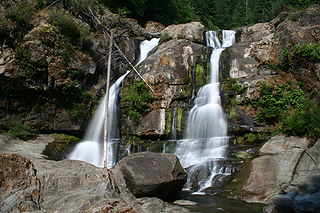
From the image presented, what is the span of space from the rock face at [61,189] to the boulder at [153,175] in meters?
0.85

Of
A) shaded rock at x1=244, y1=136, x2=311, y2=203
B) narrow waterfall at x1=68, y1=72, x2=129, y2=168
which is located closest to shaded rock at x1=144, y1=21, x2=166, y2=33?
narrow waterfall at x1=68, y1=72, x2=129, y2=168

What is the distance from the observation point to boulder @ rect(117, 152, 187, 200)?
9.82m

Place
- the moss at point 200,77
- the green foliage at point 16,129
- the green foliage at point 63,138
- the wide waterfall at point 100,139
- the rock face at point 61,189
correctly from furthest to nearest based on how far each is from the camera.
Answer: the moss at point 200,77 → the green foliage at point 63,138 → the wide waterfall at point 100,139 → the green foliage at point 16,129 → the rock face at point 61,189

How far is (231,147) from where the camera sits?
1456 centimetres

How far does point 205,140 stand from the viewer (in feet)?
50.4

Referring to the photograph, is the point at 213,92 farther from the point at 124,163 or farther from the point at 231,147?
the point at 124,163

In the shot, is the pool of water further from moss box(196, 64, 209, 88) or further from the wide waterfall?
moss box(196, 64, 209, 88)

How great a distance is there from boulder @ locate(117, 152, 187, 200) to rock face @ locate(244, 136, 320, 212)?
2.64m

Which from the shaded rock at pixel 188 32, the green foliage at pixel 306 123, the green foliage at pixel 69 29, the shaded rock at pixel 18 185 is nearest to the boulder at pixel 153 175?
the shaded rock at pixel 18 185

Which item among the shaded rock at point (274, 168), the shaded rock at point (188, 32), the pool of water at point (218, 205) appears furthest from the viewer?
the shaded rock at point (188, 32)

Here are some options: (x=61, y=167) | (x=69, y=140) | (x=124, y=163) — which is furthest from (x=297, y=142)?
(x=69, y=140)

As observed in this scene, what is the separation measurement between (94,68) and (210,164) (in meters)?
11.0

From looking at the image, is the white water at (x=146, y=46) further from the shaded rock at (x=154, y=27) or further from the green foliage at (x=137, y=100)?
the green foliage at (x=137, y=100)

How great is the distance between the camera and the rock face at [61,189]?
233 inches
